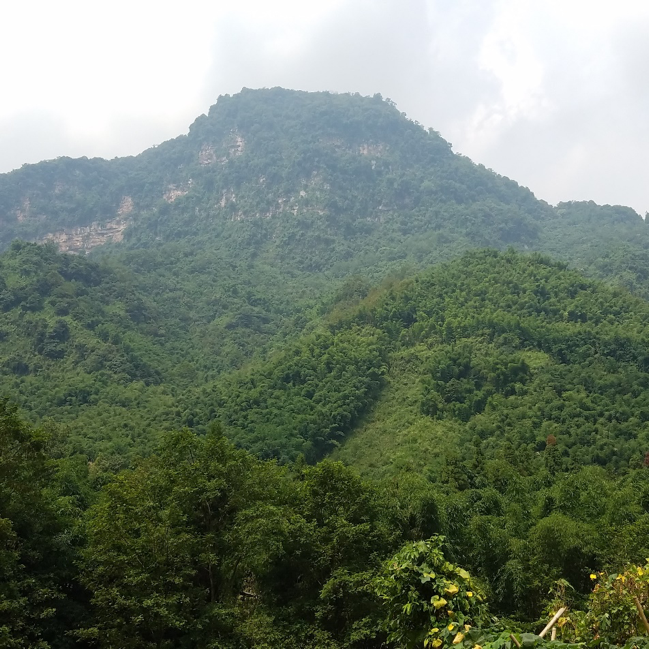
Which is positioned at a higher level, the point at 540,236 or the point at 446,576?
the point at 540,236

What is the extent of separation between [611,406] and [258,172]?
300 feet

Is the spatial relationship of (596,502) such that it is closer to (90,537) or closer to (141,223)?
(90,537)

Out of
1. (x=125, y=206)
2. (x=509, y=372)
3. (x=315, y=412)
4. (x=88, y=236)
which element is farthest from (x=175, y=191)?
(x=509, y=372)

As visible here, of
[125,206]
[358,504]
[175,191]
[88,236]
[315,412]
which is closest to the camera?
[358,504]

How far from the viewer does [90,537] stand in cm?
1245

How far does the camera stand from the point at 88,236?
104m

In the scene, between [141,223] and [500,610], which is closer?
[500,610]

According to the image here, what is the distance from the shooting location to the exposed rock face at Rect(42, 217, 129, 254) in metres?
101

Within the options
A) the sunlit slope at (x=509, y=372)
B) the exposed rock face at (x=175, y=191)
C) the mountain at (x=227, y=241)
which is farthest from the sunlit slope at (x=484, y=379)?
the exposed rock face at (x=175, y=191)

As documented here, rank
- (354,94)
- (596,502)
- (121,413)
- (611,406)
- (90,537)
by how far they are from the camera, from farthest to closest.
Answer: (354,94)
(121,413)
(611,406)
(596,502)
(90,537)

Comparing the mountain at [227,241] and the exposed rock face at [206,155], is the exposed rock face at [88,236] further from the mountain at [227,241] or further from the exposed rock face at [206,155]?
the exposed rock face at [206,155]

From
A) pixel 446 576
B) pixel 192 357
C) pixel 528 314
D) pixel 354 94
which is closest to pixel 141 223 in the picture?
pixel 192 357

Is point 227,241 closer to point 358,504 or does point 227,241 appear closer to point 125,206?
point 125,206

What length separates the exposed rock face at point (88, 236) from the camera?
333 feet
